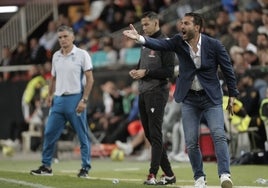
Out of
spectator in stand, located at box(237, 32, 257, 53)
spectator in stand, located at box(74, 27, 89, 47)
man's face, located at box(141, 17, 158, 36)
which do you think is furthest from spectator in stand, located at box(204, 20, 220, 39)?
man's face, located at box(141, 17, 158, 36)

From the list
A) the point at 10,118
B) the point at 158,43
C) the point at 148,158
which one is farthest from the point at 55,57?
the point at 10,118

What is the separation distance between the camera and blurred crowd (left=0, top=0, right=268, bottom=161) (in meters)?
18.7

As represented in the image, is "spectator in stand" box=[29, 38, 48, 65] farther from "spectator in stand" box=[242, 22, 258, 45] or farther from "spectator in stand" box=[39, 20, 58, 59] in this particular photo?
"spectator in stand" box=[242, 22, 258, 45]

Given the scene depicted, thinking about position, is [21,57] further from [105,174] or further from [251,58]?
[105,174]

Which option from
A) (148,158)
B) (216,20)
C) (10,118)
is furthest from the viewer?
(10,118)

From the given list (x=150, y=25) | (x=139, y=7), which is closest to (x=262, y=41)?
(x=139, y=7)

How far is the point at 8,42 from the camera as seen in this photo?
29688 mm

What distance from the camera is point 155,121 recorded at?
11.7 meters

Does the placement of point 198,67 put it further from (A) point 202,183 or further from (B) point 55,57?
(B) point 55,57

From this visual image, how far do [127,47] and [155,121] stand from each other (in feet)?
40.3

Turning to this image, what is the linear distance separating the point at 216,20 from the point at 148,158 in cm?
595

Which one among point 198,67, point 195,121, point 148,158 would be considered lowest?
point 148,158

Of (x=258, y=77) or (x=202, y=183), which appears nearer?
(x=202, y=183)

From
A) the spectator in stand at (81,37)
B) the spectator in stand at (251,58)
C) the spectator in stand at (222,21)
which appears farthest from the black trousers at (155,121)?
the spectator in stand at (81,37)
